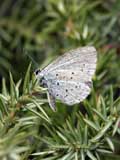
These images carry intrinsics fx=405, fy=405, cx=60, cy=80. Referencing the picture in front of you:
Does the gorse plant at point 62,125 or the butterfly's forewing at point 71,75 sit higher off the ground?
the butterfly's forewing at point 71,75

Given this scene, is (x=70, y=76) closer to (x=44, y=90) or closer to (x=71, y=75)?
(x=71, y=75)

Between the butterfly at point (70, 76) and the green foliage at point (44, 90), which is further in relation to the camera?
the butterfly at point (70, 76)

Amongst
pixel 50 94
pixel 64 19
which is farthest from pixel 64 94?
pixel 64 19

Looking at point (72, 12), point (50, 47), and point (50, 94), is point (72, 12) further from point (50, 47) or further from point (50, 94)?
point (50, 94)

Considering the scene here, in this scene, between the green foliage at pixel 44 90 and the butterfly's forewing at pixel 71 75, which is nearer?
the green foliage at pixel 44 90

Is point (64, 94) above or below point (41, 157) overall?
above

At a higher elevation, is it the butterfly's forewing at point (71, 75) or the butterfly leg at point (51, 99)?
the butterfly's forewing at point (71, 75)
